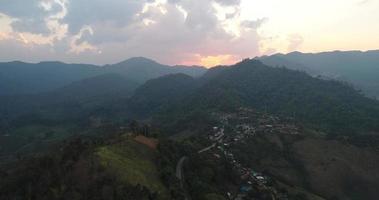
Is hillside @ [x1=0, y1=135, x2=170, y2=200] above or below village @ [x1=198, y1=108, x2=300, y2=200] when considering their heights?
above

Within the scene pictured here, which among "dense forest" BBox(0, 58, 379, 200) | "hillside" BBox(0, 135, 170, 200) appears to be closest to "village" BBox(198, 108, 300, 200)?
"dense forest" BBox(0, 58, 379, 200)

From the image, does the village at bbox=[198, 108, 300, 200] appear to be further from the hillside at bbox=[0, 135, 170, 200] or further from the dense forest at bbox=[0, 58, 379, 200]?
the hillside at bbox=[0, 135, 170, 200]

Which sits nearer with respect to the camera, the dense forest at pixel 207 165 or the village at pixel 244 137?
the dense forest at pixel 207 165

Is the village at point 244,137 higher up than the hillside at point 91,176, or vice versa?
the hillside at point 91,176

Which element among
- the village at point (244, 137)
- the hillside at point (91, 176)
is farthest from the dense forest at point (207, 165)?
the village at point (244, 137)

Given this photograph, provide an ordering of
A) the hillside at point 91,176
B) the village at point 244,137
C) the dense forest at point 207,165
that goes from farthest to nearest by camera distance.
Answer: the village at point 244,137 < the dense forest at point 207,165 < the hillside at point 91,176

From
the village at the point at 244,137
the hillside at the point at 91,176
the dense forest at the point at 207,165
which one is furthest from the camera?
the village at the point at 244,137

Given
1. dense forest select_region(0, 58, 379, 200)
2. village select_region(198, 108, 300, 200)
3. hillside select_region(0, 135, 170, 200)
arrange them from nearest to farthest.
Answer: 1. hillside select_region(0, 135, 170, 200)
2. dense forest select_region(0, 58, 379, 200)
3. village select_region(198, 108, 300, 200)

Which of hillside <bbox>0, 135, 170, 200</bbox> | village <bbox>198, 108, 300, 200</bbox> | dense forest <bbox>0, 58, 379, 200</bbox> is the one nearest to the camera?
hillside <bbox>0, 135, 170, 200</bbox>

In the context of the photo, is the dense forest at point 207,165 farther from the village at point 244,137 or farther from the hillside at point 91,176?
the village at point 244,137

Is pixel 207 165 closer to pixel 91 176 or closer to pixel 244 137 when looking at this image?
pixel 91 176
